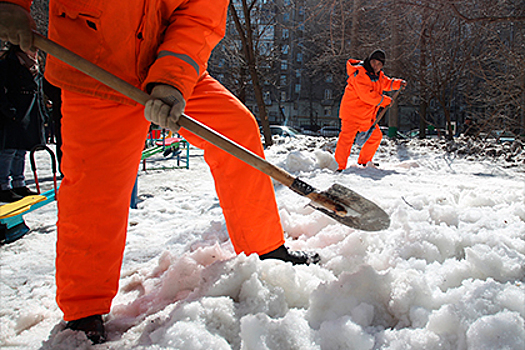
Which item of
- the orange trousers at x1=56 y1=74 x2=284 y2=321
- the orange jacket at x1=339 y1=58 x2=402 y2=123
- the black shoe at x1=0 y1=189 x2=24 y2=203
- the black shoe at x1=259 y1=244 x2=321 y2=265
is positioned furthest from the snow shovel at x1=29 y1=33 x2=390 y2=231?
the orange jacket at x1=339 y1=58 x2=402 y2=123

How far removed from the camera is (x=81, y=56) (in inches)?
51.8

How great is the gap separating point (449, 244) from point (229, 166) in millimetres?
1201

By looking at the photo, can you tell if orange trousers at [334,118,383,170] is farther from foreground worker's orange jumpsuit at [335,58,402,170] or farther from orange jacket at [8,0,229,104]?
orange jacket at [8,0,229,104]

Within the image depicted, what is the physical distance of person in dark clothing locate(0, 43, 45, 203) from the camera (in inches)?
136

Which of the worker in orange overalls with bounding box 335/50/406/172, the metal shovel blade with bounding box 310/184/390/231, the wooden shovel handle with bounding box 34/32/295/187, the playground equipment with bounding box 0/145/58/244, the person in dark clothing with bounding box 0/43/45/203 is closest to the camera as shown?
the wooden shovel handle with bounding box 34/32/295/187

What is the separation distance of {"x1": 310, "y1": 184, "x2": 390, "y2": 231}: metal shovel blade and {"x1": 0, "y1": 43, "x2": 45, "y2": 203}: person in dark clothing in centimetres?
338

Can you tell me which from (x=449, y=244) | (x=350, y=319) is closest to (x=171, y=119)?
(x=350, y=319)

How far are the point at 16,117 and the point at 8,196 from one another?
0.84m

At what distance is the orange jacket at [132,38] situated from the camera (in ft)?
4.31

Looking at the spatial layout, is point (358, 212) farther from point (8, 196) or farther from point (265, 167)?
point (8, 196)

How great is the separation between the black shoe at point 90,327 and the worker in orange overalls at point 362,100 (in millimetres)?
4251

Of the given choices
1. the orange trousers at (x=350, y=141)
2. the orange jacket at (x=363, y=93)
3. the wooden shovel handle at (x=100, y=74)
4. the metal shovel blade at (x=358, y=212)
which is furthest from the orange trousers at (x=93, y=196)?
the orange jacket at (x=363, y=93)

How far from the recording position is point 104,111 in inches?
53.0

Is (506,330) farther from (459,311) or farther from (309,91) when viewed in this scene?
(309,91)
